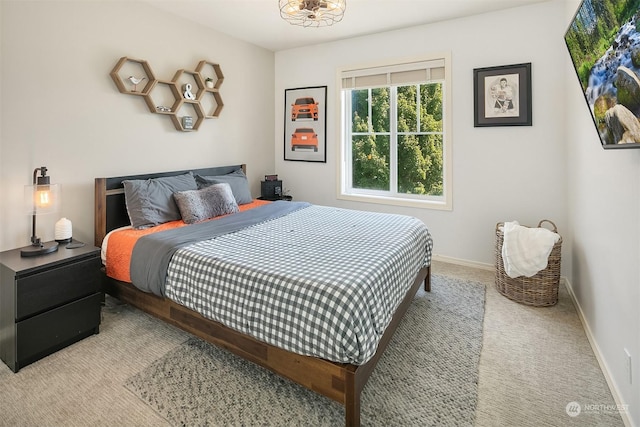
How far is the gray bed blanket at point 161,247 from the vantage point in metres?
2.22

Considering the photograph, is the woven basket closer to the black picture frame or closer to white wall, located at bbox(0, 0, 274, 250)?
the black picture frame

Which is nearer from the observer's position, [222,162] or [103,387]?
[103,387]

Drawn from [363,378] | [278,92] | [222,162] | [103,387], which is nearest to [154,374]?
[103,387]

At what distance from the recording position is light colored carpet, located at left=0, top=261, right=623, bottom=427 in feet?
5.35

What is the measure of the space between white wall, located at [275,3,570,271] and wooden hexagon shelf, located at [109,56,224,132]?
60.8 inches

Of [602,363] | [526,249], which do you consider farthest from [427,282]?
[602,363]

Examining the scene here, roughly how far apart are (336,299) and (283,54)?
163 inches

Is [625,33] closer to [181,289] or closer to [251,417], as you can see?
[251,417]

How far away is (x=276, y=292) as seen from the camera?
66.3 inches

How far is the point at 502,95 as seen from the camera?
3.36 m

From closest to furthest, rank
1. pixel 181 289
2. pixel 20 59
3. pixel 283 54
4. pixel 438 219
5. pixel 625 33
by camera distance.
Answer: pixel 625 33
pixel 181 289
pixel 20 59
pixel 438 219
pixel 283 54

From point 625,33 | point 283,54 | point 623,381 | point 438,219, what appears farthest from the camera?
point 283,54

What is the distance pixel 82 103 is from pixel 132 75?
0.55 metres

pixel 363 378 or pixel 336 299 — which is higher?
pixel 336 299
